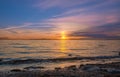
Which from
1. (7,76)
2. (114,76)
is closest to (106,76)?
(114,76)

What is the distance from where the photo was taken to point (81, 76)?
1703cm

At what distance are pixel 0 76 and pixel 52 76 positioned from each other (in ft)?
14.6

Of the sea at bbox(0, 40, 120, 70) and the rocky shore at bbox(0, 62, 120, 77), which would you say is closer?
the rocky shore at bbox(0, 62, 120, 77)

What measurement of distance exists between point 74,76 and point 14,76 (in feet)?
16.5

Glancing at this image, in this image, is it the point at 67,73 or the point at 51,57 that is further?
the point at 51,57

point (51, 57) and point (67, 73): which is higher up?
point (51, 57)

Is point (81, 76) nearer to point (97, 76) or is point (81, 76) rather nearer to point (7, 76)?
point (97, 76)

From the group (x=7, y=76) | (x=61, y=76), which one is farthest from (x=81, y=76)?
(x=7, y=76)

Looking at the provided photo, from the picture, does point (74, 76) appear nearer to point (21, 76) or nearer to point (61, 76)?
point (61, 76)

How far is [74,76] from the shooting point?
1692 centimetres

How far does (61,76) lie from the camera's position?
1673 centimetres

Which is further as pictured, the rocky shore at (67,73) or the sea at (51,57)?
the sea at (51,57)

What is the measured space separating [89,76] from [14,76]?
627cm

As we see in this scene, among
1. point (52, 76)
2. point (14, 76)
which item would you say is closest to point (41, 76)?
point (52, 76)
